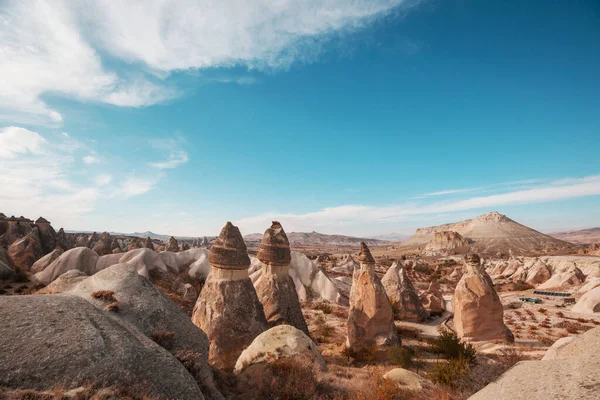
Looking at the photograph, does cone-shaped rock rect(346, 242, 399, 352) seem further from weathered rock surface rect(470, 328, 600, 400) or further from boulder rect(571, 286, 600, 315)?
boulder rect(571, 286, 600, 315)

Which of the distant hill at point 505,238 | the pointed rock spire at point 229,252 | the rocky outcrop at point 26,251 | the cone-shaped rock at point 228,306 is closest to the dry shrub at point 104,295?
the cone-shaped rock at point 228,306

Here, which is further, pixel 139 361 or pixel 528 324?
pixel 528 324

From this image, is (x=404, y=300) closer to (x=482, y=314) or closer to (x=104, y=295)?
(x=482, y=314)

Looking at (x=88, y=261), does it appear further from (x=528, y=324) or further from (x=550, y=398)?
(x=528, y=324)

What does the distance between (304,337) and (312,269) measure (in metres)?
15.7

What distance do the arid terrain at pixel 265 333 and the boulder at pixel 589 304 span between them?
0.09 metres

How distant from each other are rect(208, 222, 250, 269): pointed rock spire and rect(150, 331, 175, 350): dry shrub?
12.8 ft

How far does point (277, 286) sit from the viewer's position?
34.6ft

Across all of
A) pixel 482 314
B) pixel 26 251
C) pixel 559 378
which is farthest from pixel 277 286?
pixel 26 251

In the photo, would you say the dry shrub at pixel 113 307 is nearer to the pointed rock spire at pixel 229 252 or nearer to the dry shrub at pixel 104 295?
the dry shrub at pixel 104 295

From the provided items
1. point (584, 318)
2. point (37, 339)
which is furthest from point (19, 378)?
point (584, 318)

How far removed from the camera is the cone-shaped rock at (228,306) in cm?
816

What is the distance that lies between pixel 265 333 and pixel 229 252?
110 inches

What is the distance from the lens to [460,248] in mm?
81062
